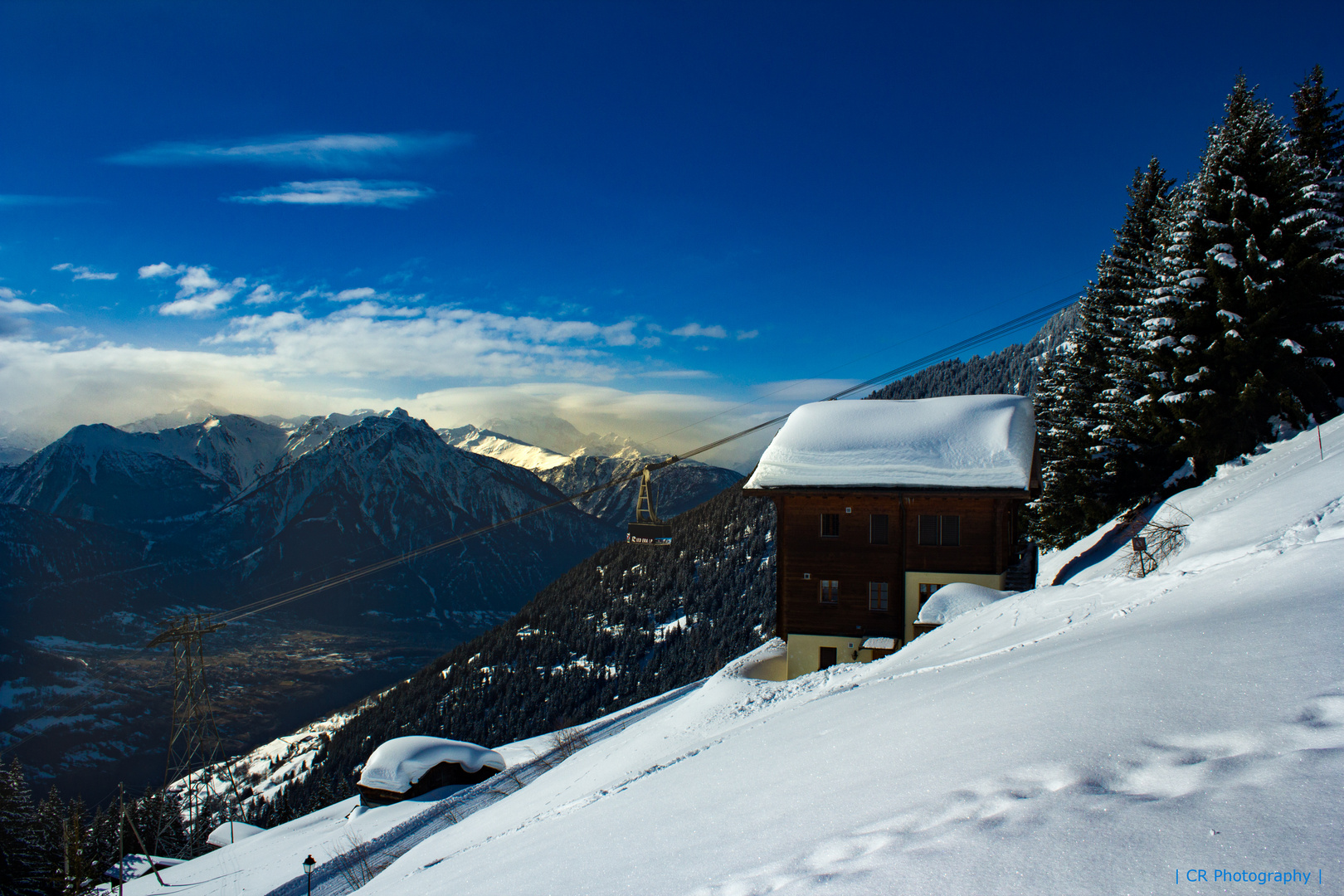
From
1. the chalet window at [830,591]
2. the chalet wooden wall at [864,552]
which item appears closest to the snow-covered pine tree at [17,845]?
the chalet wooden wall at [864,552]

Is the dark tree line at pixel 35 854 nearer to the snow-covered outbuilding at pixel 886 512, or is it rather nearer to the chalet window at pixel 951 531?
the snow-covered outbuilding at pixel 886 512

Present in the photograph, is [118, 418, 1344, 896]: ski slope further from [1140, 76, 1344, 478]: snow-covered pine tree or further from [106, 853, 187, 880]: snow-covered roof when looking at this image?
[106, 853, 187, 880]: snow-covered roof

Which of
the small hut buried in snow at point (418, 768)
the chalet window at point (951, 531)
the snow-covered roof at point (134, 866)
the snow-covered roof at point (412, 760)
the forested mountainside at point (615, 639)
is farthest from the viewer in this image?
the forested mountainside at point (615, 639)

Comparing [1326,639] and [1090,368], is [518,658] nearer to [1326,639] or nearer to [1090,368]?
[1090,368]

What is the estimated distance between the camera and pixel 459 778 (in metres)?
33.7

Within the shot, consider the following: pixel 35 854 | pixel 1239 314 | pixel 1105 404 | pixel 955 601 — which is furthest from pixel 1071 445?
pixel 35 854

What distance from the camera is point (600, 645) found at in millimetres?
124875

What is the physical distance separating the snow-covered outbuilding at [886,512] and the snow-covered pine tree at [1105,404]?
4.35 metres

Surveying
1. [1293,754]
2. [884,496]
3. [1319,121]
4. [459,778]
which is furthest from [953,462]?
[459,778]

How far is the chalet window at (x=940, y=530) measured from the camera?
23.8 meters

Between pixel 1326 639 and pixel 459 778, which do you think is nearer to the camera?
pixel 1326 639

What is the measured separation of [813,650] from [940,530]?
6119 millimetres

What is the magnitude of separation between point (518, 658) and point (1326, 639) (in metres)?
130

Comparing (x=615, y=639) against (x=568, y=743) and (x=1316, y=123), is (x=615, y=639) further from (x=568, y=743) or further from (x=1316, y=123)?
(x=1316, y=123)
